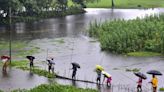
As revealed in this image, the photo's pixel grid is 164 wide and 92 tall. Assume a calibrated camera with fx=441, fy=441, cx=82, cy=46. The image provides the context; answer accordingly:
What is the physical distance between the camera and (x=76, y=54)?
39.8 meters

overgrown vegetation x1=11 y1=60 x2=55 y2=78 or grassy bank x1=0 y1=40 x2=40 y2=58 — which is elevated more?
grassy bank x1=0 y1=40 x2=40 y2=58

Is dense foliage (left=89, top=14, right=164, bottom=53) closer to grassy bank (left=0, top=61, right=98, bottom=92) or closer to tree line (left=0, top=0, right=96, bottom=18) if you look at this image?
grassy bank (left=0, top=61, right=98, bottom=92)

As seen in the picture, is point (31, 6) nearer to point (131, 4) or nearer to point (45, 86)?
point (131, 4)

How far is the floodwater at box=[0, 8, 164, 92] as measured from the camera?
95.6ft

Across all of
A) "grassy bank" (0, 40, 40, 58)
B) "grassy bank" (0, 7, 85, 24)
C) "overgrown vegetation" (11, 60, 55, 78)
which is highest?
"grassy bank" (0, 7, 85, 24)

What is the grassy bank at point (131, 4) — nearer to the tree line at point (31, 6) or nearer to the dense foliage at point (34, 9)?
the dense foliage at point (34, 9)

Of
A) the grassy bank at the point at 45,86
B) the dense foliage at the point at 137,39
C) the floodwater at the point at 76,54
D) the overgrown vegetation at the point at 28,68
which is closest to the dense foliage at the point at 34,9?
the floodwater at the point at 76,54

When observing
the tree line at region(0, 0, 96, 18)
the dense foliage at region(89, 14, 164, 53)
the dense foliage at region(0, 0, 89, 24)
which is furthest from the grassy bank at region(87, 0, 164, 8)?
the dense foliage at region(89, 14, 164, 53)

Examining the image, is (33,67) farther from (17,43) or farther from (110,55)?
(17,43)

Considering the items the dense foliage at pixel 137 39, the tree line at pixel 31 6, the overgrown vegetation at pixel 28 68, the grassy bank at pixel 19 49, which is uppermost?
the tree line at pixel 31 6

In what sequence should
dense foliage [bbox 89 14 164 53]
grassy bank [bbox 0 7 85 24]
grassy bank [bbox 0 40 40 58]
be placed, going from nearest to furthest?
dense foliage [bbox 89 14 164 53]
grassy bank [bbox 0 40 40 58]
grassy bank [bbox 0 7 85 24]

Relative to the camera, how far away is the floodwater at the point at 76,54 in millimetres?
29125

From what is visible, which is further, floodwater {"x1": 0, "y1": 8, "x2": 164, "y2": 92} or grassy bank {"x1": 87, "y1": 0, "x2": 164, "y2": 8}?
grassy bank {"x1": 87, "y1": 0, "x2": 164, "y2": 8}

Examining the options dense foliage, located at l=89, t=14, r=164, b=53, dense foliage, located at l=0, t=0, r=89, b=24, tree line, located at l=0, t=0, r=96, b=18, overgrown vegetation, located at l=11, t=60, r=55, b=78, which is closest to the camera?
overgrown vegetation, located at l=11, t=60, r=55, b=78
